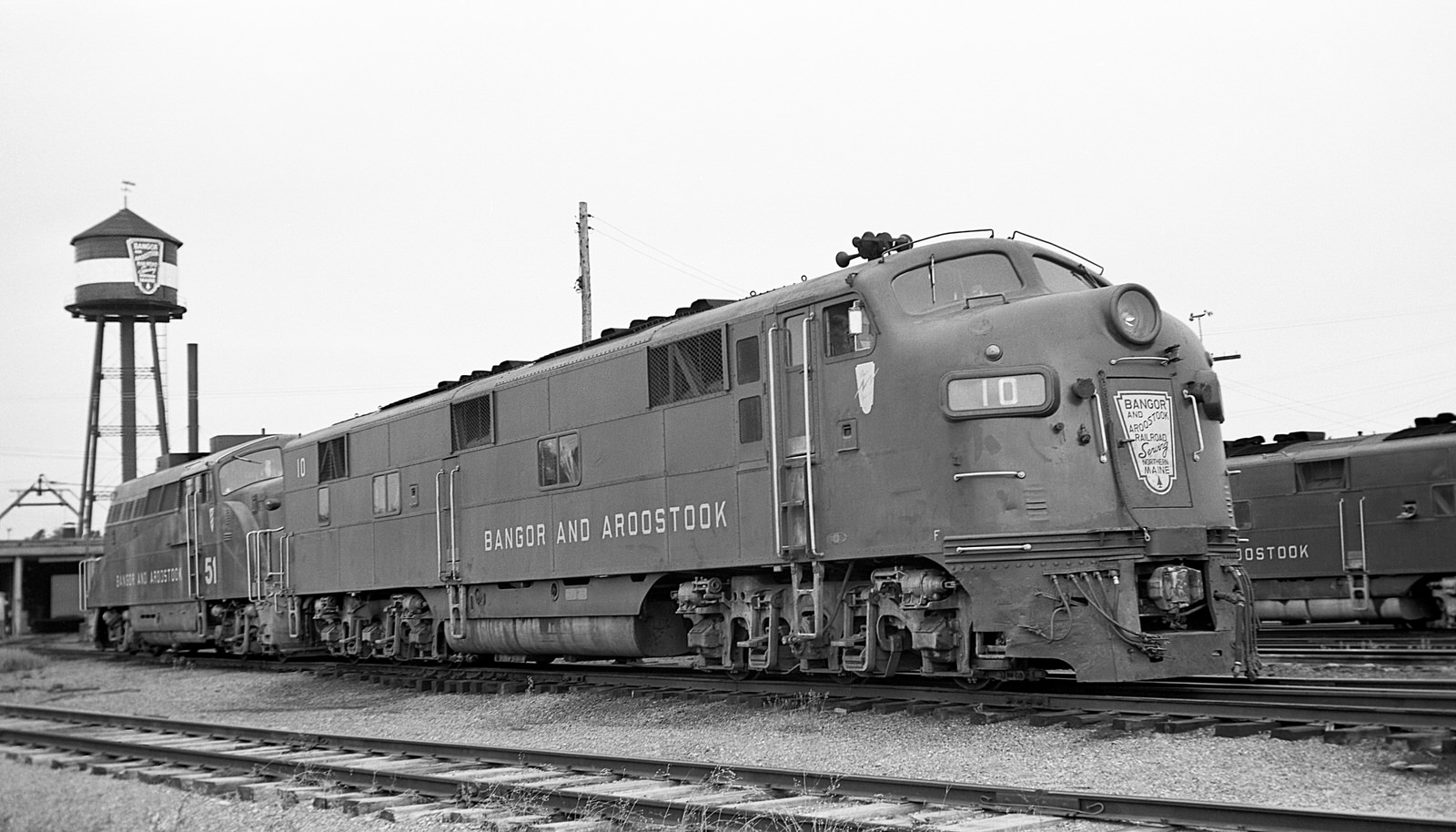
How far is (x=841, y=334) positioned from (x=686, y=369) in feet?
7.62

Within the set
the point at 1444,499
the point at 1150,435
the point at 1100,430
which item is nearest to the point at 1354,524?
the point at 1444,499

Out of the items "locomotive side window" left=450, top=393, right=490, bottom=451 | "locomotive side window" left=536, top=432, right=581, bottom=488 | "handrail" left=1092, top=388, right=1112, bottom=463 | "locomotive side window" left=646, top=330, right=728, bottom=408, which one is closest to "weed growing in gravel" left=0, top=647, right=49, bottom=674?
"locomotive side window" left=450, top=393, right=490, bottom=451

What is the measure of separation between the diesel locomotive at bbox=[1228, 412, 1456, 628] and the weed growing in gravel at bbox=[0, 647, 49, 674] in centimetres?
2309

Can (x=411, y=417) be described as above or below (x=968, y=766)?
above

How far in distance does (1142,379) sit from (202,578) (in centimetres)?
2057

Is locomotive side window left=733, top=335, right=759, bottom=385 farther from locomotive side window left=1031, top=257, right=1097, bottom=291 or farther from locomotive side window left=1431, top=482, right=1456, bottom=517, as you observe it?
locomotive side window left=1431, top=482, right=1456, bottom=517

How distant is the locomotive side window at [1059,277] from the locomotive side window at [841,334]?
1.73 metres

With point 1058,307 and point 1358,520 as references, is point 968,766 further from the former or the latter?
point 1358,520

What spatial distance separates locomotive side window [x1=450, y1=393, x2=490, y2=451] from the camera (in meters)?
17.8

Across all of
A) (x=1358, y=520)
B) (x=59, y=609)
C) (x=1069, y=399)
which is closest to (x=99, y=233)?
(x=59, y=609)

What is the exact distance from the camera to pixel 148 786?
10.8m

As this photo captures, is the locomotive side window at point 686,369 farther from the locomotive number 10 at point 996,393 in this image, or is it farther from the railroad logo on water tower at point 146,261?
the railroad logo on water tower at point 146,261

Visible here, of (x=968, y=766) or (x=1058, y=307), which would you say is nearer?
(x=968, y=766)

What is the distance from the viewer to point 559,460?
1619 centimetres
